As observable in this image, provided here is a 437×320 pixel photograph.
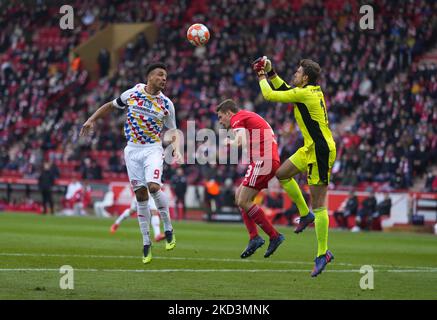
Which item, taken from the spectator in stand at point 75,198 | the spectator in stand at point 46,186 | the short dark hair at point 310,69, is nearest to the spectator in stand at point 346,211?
the spectator in stand at point 75,198

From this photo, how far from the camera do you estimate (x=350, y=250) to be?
20.0m

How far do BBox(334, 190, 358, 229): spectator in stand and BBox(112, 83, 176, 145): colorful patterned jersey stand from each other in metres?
17.2

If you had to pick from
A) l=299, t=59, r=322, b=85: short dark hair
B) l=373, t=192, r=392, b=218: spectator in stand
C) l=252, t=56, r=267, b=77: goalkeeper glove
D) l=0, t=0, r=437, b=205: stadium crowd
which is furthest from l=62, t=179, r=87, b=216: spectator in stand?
l=299, t=59, r=322, b=85: short dark hair

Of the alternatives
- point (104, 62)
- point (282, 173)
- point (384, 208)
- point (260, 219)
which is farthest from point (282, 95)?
point (104, 62)

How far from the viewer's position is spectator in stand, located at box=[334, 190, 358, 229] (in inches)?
1218

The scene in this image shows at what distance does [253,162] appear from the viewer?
47.0 feet

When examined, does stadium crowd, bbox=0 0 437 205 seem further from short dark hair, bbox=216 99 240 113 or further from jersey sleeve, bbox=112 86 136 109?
jersey sleeve, bbox=112 86 136 109

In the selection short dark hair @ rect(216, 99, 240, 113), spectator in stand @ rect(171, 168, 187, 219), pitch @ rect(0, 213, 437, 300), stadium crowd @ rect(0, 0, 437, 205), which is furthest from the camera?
spectator in stand @ rect(171, 168, 187, 219)

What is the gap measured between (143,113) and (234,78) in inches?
1004

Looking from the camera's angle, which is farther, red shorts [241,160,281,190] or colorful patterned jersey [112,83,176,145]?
colorful patterned jersey [112,83,176,145]

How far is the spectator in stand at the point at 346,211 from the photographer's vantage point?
102 ft

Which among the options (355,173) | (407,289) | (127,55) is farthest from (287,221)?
(407,289)

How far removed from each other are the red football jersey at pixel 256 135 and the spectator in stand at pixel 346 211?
55.4 feet
